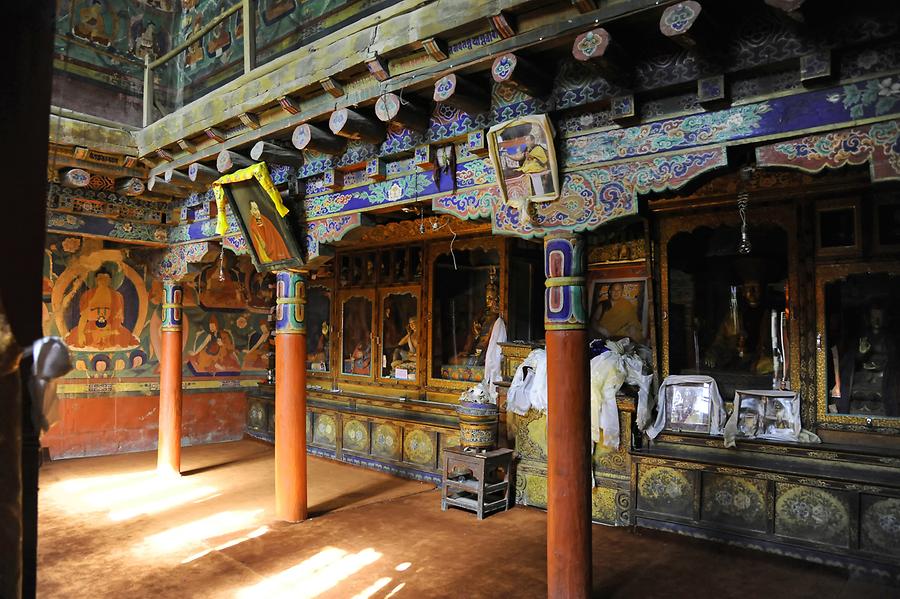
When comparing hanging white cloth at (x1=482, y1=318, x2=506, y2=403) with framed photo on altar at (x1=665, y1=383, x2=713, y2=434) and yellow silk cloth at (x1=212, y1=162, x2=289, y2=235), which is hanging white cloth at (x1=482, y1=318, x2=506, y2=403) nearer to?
framed photo on altar at (x1=665, y1=383, x2=713, y2=434)

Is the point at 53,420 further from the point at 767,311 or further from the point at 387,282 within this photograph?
the point at 387,282

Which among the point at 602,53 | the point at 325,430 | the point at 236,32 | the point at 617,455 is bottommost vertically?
the point at 325,430

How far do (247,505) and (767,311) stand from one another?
231 inches

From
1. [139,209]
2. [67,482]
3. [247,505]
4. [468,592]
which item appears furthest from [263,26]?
[67,482]

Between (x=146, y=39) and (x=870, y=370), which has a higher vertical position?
(x=146, y=39)

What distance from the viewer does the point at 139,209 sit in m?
7.84

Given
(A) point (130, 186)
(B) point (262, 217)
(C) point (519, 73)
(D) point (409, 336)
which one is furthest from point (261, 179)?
(D) point (409, 336)

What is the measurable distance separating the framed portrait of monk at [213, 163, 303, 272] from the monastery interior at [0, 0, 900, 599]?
1.3 inches

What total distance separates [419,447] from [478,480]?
1798 mm

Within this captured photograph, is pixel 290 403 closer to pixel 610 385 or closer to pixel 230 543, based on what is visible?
pixel 230 543

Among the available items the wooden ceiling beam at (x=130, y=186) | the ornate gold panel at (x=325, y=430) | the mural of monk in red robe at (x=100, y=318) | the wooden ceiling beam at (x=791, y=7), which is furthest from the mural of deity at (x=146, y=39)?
the wooden ceiling beam at (x=791, y=7)

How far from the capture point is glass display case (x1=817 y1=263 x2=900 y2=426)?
5168 mm

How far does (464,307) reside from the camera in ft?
27.7

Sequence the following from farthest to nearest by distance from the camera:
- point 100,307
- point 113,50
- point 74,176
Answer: point 100,307
point 113,50
point 74,176
